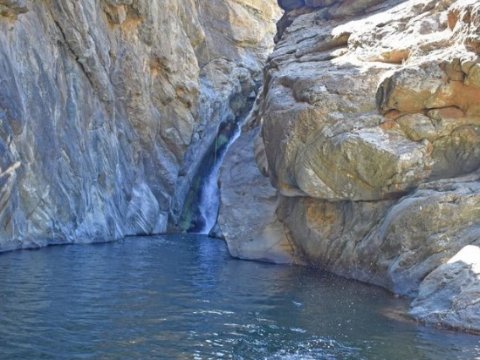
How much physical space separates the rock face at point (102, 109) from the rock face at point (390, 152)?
998 cm

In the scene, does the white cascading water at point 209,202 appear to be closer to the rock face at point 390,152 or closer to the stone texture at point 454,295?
the rock face at point 390,152

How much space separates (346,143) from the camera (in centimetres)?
2250

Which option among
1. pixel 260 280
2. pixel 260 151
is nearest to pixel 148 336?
pixel 260 280

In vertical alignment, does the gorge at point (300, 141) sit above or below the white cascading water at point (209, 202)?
above

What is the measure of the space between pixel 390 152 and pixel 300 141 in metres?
4.42

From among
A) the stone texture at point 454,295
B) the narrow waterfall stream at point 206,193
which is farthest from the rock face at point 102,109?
the stone texture at point 454,295

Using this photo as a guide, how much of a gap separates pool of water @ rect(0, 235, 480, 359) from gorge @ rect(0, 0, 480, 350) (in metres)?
1.65

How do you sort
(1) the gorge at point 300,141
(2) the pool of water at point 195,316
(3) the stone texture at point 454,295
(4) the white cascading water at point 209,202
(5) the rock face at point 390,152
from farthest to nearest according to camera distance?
(4) the white cascading water at point 209,202
(1) the gorge at point 300,141
(5) the rock face at point 390,152
(3) the stone texture at point 454,295
(2) the pool of water at point 195,316

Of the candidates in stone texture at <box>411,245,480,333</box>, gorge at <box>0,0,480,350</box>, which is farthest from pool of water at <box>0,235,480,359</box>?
Answer: gorge at <box>0,0,480,350</box>

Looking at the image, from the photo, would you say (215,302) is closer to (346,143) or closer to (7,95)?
(346,143)

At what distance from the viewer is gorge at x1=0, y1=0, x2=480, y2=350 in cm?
1955

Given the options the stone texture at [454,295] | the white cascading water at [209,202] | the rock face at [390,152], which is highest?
the rock face at [390,152]

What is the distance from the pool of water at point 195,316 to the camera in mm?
11570

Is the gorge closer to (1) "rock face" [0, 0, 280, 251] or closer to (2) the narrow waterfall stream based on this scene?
(1) "rock face" [0, 0, 280, 251]
